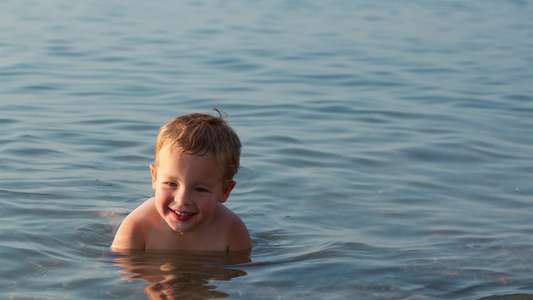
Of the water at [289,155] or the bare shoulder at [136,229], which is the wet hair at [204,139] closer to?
the bare shoulder at [136,229]

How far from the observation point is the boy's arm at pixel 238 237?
5.29 meters

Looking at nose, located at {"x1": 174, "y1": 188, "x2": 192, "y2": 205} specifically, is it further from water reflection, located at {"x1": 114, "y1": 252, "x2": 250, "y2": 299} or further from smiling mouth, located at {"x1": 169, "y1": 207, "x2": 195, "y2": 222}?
water reflection, located at {"x1": 114, "y1": 252, "x2": 250, "y2": 299}

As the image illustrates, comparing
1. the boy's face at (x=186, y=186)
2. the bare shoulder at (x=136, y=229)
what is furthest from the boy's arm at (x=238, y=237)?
the bare shoulder at (x=136, y=229)

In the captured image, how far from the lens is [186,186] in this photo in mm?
4785

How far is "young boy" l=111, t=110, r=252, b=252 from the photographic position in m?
4.78

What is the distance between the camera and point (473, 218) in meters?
6.30

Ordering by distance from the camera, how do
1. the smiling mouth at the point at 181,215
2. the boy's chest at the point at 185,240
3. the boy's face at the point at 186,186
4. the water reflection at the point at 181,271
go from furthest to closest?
1. the boy's chest at the point at 185,240
2. the smiling mouth at the point at 181,215
3. the boy's face at the point at 186,186
4. the water reflection at the point at 181,271

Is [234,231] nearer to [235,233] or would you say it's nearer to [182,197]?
[235,233]

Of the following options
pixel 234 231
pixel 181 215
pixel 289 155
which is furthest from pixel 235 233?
pixel 289 155

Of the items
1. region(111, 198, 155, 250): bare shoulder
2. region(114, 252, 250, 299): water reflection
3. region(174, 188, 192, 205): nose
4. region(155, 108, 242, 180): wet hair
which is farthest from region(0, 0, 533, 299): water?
region(155, 108, 242, 180): wet hair

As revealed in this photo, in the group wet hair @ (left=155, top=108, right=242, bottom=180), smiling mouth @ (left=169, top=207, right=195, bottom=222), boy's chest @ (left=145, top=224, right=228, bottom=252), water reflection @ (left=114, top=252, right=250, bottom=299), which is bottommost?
water reflection @ (left=114, top=252, right=250, bottom=299)

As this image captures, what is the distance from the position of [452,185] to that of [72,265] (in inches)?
134

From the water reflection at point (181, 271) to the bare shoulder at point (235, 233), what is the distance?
8 cm

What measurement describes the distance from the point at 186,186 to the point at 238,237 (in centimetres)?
69
